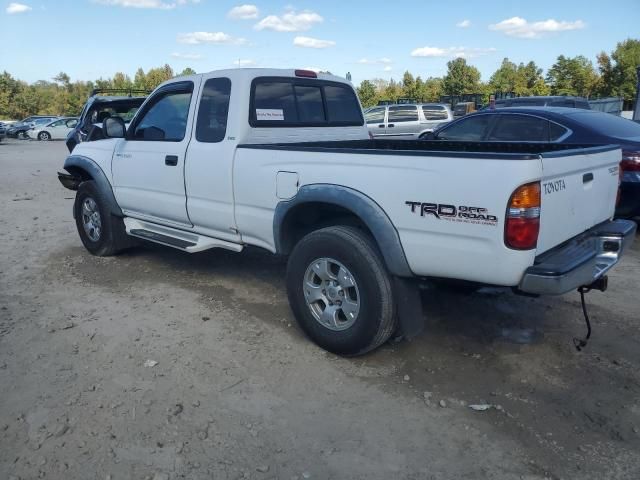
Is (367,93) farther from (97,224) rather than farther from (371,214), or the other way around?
(371,214)

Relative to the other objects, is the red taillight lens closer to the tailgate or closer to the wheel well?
the tailgate

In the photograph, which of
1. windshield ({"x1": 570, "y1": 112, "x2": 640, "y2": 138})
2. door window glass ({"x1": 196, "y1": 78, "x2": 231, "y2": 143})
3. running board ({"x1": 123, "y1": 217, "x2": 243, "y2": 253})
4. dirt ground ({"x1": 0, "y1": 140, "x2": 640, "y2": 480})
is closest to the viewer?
dirt ground ({"x1": 0, "y1": 140, "x2": 640, "y2": 480})

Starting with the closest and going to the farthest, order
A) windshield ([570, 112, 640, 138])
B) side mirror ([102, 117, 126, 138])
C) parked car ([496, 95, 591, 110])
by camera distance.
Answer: side mirror ([102, 117, 126, 138]) → windshield ([570, 112, 640, 138]) → parked car ([496, 95, 591, 110])

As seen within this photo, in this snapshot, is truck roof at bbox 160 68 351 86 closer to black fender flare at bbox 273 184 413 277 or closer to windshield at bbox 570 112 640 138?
black fender flare at bbox 273 184 413 277

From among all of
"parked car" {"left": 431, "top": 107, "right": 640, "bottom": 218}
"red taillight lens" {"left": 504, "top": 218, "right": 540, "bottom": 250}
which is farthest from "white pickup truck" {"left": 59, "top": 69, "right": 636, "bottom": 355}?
"parked car" {"left": 431, "top": 107, "right": 640, "bottom": 218}

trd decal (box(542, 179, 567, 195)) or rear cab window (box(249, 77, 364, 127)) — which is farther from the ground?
rear cab window (box(249, 77, 364, 127))

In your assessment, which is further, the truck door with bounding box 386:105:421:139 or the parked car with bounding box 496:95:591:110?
the truck door with bounding box 386:105:421:139

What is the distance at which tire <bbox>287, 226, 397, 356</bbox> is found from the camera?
10.8 feet

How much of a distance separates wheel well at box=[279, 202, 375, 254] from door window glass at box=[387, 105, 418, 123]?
48.0ft

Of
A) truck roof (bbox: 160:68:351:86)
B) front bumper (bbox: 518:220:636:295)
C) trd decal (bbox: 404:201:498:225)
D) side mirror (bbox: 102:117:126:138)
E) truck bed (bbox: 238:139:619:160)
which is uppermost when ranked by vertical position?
truck roof (bbox: 160:68:351:86)

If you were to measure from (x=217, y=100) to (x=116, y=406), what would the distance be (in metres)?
2.56

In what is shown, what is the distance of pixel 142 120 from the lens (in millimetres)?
5234

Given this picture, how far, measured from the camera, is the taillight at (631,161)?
6.13 m

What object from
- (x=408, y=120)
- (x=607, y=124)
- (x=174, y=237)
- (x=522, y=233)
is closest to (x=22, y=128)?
(x=408, y=120)
